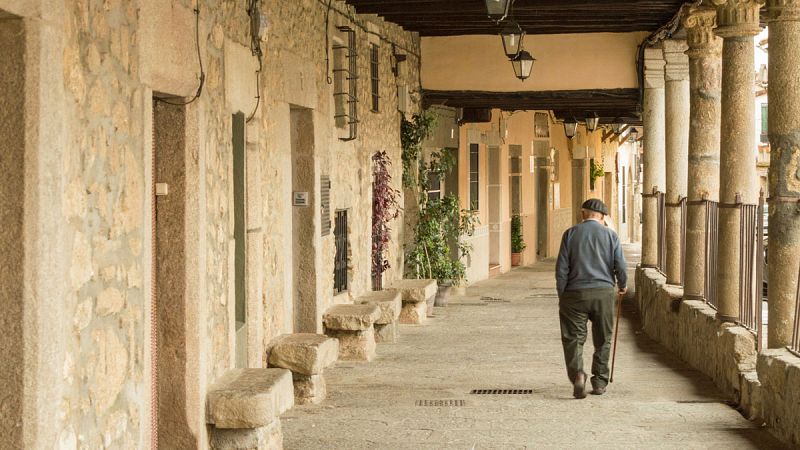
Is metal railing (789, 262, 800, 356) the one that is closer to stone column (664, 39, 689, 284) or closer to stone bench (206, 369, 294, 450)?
stone bench (206, 369, 294, 450)

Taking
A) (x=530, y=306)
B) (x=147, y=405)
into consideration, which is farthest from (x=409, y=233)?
(x=147, y=405)

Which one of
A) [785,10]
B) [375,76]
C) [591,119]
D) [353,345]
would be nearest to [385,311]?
[353,345]

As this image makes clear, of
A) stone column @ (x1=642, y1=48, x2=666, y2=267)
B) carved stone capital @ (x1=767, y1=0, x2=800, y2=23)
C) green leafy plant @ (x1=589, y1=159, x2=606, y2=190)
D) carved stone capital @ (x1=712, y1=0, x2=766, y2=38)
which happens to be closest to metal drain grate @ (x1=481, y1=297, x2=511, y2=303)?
stone column @ (x1=642, y1=48, x2=666, y2=267)

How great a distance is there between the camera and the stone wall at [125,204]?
3.78m

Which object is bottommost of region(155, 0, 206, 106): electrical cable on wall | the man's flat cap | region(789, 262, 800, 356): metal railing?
region(789, 262, 800, 356): metal railing

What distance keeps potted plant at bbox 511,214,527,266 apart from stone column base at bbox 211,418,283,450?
16781 millimetres

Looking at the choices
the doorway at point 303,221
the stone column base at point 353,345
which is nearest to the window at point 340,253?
the stone column base at point 353,345

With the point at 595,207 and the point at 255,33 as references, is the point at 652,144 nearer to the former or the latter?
the point at 595,207

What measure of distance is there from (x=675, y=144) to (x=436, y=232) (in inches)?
129

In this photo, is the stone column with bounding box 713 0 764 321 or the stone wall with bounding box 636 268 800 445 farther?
the stone column with bounding box 713 0 764 321

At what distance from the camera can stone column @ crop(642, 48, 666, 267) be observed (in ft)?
46.7

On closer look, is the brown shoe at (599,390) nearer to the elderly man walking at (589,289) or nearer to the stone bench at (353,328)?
the elderly man walking at (589,289)

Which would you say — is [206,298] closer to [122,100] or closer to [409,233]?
[122,100]

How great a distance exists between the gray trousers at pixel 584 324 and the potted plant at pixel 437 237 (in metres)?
5.59
